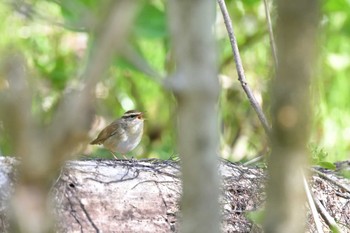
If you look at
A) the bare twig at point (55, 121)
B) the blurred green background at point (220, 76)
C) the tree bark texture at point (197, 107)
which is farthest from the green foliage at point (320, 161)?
the bare twig at point (55, 121)

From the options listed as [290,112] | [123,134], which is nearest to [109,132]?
[123,134]

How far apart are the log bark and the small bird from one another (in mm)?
1793

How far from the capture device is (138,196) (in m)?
4.16

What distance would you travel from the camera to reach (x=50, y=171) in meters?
1.54

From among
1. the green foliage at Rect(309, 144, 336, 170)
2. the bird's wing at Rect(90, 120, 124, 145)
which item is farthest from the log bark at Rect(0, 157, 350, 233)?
the bird's wing at Rect(90, 120, 124, 145)

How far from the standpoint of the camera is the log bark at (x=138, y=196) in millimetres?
3939

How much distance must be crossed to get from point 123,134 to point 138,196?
2288mm

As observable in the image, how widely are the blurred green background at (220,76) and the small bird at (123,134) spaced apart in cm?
27

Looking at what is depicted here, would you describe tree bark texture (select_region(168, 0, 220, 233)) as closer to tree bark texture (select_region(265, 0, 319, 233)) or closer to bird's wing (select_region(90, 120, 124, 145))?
tree bark texture (select_region(265, 0, 319, 233))

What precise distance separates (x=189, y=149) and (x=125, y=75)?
6.10 meters

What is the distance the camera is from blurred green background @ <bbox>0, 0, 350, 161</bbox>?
6.88 metres

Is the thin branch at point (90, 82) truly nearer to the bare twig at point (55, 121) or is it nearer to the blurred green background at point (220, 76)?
the bare twig at point (55, 121)

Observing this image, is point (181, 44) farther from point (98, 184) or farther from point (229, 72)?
point (229, 72)

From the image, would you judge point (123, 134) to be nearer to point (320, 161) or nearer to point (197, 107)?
point (320, 161)
